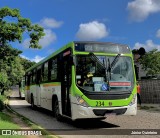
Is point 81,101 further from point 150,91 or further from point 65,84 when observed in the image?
point 150,91

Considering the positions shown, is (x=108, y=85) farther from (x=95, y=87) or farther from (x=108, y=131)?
(x=108, y=131)

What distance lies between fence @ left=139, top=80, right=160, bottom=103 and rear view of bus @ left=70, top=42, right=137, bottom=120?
1140cm

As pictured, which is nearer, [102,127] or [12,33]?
[102,127]

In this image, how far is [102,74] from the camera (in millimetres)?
13469

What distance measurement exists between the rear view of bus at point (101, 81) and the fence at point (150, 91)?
1140cm

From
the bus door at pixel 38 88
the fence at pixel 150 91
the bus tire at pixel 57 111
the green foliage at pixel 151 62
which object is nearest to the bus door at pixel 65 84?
the bus tire at pixel 57 111

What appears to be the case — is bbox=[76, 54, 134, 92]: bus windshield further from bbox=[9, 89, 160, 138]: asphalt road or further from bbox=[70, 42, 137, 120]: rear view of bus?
→ bbox=[9, 89, 160, 138]: asphalt road

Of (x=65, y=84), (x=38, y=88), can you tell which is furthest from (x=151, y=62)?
(x=65, y=84)

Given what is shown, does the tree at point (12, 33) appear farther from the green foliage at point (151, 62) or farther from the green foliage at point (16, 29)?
the green foliage at point (151, 62)

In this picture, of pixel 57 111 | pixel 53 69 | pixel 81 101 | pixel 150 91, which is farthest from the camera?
pixel 150 91

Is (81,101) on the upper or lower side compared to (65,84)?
lower

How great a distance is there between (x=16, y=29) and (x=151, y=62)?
34957 mm

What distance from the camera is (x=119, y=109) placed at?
13.3 metres

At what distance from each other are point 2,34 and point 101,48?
1527cm
